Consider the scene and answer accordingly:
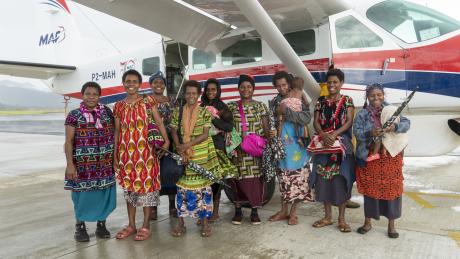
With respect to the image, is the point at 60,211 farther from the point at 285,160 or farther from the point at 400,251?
the point at 400,251

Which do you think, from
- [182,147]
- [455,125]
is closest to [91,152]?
[182,147]

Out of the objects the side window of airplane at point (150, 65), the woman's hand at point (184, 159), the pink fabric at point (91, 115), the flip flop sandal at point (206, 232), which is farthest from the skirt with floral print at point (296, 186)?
the side window of airplane at point (150, 65)

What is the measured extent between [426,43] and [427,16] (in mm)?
488

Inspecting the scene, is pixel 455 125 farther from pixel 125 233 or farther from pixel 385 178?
pixel 125 233

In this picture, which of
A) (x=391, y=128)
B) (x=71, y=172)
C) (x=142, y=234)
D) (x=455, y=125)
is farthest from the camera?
(x=455, y=125)

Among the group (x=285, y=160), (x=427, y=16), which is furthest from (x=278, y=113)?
(x=427, y=16)

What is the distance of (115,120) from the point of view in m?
3.55

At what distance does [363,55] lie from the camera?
4.73 metres

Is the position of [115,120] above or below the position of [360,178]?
above

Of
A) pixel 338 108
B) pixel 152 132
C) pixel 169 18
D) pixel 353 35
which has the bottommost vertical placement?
pixel 152 132

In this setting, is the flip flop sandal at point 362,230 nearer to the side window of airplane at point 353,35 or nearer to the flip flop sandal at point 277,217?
the flip flop sandal at point 277,217

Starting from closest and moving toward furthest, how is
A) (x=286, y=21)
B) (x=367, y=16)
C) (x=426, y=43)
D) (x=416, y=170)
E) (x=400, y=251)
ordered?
(x=400, y=251)
(x=426, y=43)
(x=367, y=16)
(x=286, y=21)
(x=416, y=170)

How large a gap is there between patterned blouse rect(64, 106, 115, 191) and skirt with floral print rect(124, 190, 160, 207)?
0.26m

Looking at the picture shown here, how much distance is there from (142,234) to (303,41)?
11.6 feet
